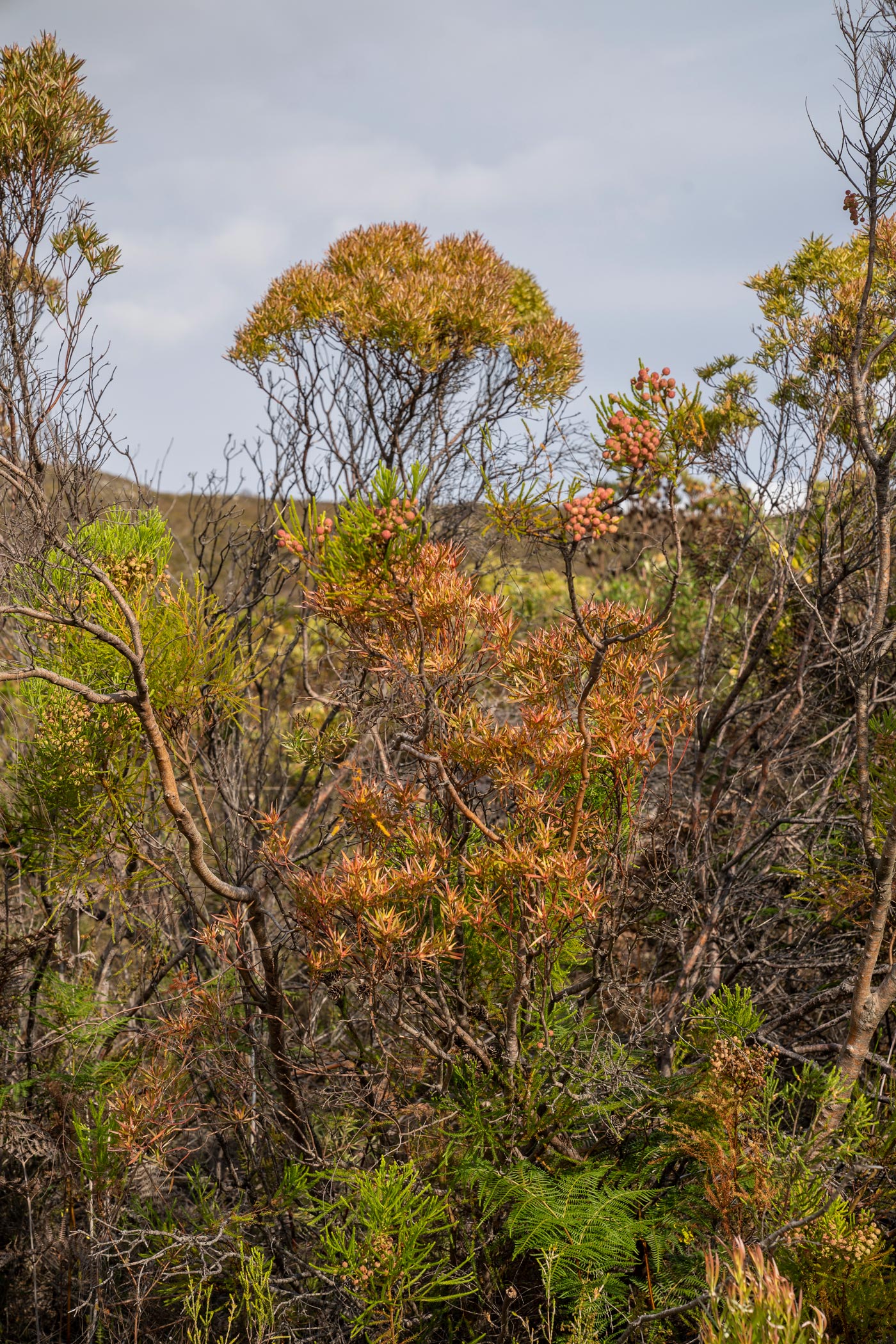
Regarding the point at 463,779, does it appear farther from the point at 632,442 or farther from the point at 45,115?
the point at 45,115

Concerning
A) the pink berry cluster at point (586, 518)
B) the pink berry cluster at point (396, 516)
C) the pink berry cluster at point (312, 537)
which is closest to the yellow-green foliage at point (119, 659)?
the pink berry cluster at point (312, 537)

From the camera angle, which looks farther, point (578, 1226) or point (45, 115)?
point (45, 115)

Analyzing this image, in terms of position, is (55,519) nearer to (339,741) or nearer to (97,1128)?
(339,741)

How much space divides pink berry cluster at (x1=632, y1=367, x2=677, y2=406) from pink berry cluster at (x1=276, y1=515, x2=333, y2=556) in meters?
0.73

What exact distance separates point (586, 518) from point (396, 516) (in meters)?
0.39

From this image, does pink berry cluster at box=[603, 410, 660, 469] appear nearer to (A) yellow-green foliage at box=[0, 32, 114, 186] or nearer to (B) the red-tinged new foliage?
(B) the red-tinged new foliage

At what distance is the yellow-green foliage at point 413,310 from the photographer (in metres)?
4.10

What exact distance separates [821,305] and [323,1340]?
429 centimetres

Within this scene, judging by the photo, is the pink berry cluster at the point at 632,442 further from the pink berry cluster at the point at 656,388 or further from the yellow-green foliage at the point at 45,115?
the yellow-green foliage at the point at 45,115

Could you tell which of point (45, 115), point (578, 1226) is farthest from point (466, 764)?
point (45, 115)

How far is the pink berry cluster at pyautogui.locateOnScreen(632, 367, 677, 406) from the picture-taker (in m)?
1.86

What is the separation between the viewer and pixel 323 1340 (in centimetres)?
278

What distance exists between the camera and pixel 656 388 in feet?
6.12

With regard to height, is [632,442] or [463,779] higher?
[632,442]
